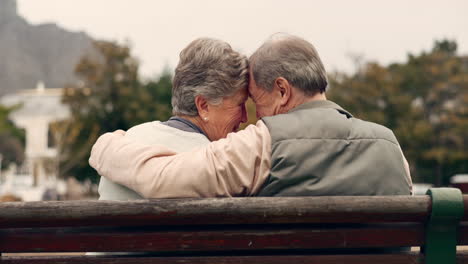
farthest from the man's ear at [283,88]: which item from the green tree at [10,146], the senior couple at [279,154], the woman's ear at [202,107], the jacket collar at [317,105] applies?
the green tree at [10,146]

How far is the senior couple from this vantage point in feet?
8.40

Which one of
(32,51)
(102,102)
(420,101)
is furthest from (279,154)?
(32,51)

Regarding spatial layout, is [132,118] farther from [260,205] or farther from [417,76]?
[260,205]

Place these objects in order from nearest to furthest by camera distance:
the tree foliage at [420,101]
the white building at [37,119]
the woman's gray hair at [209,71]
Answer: the woman's gray hair at [209,71] → the tree foliage at [420,101] → the white building at [37,119]

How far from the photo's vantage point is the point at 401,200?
237 cm

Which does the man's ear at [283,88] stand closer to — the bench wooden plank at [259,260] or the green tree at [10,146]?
the bench wooden plank at [259,260]

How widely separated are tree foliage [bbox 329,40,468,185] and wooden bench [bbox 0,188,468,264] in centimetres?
3684

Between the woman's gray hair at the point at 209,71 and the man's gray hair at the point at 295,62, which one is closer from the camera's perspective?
the man's gray hair at the point at 295,62

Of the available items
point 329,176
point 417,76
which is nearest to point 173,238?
point 329,176

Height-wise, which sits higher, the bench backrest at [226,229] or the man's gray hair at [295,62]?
the man's gray hair at [295,62]

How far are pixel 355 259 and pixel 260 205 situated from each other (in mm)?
364

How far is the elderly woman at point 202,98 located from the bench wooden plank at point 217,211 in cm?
55

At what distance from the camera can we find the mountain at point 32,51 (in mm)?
138375

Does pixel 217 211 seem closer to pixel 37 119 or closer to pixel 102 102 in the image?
pixel 102 102
